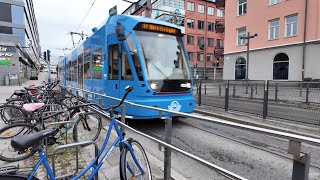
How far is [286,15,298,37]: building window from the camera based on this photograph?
20941 mm

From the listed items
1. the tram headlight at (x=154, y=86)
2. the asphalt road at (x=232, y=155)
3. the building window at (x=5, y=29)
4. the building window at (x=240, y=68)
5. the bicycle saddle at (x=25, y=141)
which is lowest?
the asphalt road at (x=232, y=155)

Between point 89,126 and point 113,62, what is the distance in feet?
8.54

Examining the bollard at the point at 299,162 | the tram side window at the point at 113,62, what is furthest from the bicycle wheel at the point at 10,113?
the bollard at the point at 299,162

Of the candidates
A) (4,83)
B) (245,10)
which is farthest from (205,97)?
(4,83)

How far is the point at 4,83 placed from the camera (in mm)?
28594

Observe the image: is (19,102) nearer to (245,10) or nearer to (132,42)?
(132,42)

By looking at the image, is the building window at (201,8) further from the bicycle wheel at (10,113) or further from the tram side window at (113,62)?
the bicycle wheel at (10,113)

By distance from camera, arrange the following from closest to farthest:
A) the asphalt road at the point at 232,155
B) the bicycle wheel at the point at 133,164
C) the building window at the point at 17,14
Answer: the bicycle wheel at the point at 133,164, the asphalt road at the point at 232,155, the building window at the point at 17,14

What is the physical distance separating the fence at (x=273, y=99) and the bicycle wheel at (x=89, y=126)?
6114 millimetres

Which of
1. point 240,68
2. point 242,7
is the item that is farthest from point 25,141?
point 242,7

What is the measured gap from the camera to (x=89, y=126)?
5516 mm

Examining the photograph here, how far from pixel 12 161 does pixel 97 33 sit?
5.90 metres

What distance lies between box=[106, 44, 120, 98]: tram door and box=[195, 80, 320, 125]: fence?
535 cm

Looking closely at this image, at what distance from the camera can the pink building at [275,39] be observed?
64.0 feet
